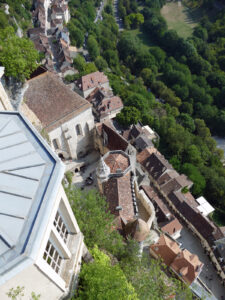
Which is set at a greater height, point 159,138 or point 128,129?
point 128,129

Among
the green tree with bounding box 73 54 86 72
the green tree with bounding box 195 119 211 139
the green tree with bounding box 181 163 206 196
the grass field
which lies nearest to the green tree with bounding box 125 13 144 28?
the grass field

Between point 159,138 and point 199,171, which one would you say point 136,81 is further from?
point 199,171

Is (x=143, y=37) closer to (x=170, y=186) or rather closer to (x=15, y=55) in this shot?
(x=170, y=186)

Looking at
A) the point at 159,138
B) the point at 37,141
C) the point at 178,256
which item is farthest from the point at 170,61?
the point at 37,141

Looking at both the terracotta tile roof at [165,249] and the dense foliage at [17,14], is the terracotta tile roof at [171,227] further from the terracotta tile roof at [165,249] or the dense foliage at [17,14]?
the dense foliage at [17,14]

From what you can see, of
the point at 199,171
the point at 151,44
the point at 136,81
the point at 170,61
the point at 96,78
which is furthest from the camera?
Answer: the point at 151,44

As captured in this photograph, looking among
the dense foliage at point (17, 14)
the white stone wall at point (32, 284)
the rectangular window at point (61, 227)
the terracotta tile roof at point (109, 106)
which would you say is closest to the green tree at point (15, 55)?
the rectangular window at point (61, 227)

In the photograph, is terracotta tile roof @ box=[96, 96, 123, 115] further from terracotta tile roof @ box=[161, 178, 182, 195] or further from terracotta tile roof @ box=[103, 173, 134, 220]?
terracotta tile roof @ box=[103, 173, 134, 220]
